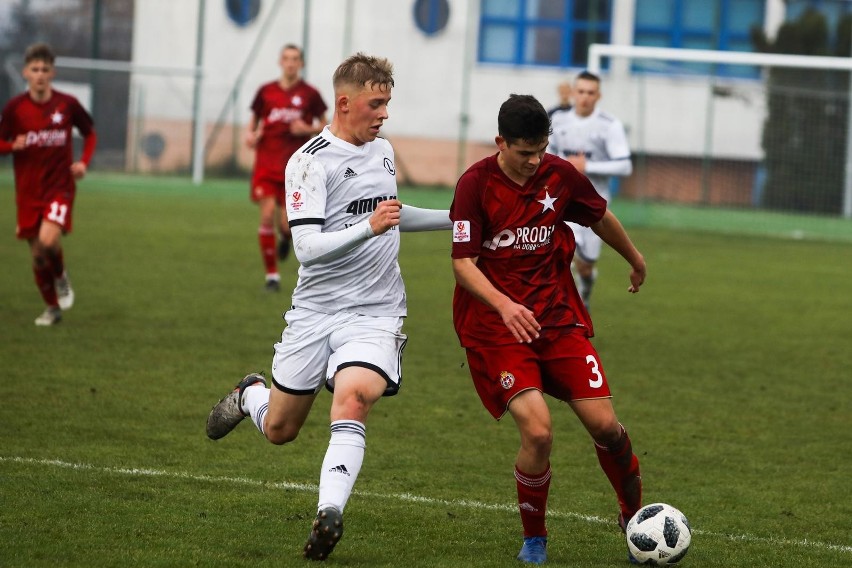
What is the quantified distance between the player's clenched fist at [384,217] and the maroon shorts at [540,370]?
0.65 meters

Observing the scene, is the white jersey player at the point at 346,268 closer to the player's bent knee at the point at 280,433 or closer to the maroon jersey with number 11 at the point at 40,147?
the player's bent knee at the point at 280,433

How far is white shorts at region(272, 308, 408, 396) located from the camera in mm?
5215

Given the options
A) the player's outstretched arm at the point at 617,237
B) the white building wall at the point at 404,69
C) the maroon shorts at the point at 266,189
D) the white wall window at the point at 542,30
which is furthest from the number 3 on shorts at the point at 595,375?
the white wall window at the point at 542,30

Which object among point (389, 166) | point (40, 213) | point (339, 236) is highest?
point (389, 166)

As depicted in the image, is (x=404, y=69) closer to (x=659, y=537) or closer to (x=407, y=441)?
(x=407, y=441)

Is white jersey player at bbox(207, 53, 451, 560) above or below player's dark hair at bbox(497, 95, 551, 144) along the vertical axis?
below

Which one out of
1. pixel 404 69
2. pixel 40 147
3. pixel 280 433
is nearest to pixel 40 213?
pixel 40 147

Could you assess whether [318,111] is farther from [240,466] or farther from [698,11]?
[698,11]

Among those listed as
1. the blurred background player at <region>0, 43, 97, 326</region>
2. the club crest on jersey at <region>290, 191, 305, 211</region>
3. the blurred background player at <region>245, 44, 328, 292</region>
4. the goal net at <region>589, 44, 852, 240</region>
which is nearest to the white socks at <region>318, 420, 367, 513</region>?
the club crest on jersey at <region>290, 191, 305, 211</region>

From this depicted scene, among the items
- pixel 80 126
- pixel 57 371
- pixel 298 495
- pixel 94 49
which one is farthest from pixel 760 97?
pixel 298 495

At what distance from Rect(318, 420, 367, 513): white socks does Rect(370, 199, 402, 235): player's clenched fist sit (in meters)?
0.72

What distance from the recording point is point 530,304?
529 cm

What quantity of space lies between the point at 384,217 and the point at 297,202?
17.1 inches

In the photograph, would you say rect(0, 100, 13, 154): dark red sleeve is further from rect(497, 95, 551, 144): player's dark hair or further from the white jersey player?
rect(497, 95, 551, 144): player's dark hair
